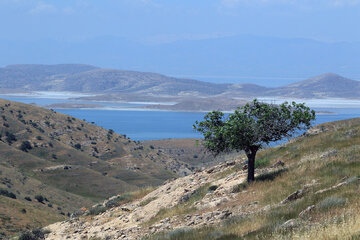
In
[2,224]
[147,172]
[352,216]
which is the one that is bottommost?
[147,172]

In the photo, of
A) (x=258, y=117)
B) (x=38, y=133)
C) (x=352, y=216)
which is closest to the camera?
(x=352, y=216)

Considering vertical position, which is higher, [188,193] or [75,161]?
[188,193]

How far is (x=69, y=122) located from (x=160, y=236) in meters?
111

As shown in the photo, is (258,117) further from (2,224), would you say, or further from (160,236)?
(2,224)

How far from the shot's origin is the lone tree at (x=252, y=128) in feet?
70.4

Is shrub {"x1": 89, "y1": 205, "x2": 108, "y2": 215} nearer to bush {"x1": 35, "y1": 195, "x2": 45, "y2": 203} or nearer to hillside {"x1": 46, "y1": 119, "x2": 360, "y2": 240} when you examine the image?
hillside {"x1": 46, "y1": 119, "x2": 360, "y2": 240}

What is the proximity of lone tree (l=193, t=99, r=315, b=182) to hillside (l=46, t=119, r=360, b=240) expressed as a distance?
4.69ft

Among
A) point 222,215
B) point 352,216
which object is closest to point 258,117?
point 222,215

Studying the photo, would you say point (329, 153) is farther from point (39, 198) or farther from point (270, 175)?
point (39, 198)

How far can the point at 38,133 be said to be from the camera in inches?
4028

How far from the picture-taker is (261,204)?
17.2 metres

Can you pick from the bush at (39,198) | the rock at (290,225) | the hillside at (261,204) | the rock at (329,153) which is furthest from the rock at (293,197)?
the bush at (39,198)

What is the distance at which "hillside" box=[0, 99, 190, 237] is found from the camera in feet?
200

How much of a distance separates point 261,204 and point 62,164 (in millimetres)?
77829
